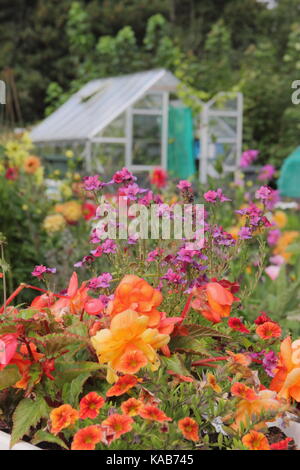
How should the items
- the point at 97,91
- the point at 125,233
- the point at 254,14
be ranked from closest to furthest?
the point at 125,233, the point at 97,91, the point at 254,14

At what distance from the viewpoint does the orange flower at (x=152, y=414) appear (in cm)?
115

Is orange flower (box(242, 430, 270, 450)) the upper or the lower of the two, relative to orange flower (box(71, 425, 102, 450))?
lower

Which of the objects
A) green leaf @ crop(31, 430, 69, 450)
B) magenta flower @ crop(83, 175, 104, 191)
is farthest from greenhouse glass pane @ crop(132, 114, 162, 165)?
green leaf @ crop(31, 430, 69, 450)

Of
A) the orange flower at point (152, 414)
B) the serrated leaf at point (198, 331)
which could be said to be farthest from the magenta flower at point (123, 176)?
the orange flower at point (152, 414)

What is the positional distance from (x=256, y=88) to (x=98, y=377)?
1201 centimetres

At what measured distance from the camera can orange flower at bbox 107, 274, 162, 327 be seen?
1316 mm

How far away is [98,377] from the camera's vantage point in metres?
1.36

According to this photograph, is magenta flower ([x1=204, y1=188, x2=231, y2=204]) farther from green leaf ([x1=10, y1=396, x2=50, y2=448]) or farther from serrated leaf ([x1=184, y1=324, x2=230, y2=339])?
green leaf ([x1=10, y1=396, x2=50, y2=448])

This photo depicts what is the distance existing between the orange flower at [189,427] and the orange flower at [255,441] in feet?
0.27

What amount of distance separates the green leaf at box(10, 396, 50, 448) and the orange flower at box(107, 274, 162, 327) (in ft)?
0.69

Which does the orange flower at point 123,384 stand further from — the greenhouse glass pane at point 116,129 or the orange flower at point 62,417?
the greenhouse glass pane at point 116,129

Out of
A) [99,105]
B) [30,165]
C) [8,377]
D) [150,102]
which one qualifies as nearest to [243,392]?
[8,377]

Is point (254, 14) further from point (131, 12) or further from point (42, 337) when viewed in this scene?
point (42, 337)

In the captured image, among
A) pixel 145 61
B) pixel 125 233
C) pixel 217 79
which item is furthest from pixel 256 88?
pixel 125 233
